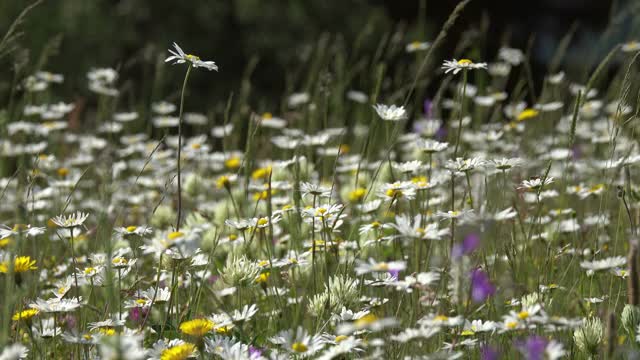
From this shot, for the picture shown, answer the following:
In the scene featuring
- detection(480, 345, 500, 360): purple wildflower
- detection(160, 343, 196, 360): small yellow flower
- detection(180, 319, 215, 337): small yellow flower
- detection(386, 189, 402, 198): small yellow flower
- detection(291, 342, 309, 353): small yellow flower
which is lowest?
detection(480, 345, 500, 360): purple wildflower

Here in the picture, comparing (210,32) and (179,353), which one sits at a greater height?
(210,32)

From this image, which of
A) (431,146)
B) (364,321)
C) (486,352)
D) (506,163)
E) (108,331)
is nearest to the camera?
(364,321)

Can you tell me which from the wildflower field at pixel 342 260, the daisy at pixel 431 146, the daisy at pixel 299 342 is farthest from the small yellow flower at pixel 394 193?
the daisy at pixel 299 342

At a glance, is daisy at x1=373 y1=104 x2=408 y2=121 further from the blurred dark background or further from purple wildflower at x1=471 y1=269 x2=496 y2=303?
the blurred dark background

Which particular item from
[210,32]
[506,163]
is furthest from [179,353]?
[210,32]

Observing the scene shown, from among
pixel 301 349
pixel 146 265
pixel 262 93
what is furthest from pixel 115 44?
pixel 301 349

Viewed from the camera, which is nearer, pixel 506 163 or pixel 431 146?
pixel 506 163

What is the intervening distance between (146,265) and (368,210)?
0.84 meters

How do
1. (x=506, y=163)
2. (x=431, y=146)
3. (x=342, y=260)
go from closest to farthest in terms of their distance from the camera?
1. (x=506, y=163)
2. (x=431, y=146)
3. (x=342, y=260)

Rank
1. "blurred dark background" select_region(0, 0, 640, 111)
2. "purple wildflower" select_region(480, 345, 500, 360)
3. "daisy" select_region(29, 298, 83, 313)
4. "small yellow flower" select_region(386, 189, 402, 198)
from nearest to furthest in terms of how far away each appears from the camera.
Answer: "purple wildflower" select_region(480, 345, 500, 360)
"daisy" select_region(29, 298, 83, 313)
"small yellow flower" select_region(386, 189, 402, 198)
"blurred dark background" select_region(0, 0, 640, 111)

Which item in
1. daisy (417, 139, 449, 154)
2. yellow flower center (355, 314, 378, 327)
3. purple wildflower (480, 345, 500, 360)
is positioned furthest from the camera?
daisy (417, 139, 449, 154)

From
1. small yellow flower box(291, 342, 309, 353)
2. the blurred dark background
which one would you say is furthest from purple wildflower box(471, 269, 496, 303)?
the blurred dark background

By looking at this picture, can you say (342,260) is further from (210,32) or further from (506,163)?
(210,32)

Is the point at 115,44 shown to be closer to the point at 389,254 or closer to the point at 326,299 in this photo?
the point at 389,254
